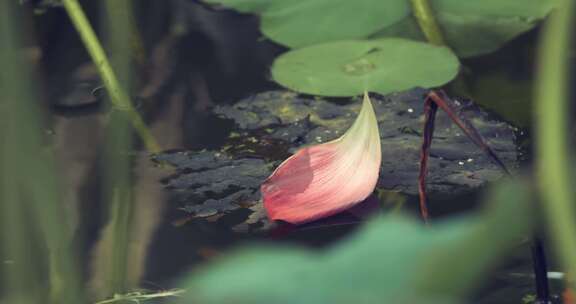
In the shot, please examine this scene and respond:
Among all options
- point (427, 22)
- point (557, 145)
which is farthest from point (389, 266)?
point (427, 22)

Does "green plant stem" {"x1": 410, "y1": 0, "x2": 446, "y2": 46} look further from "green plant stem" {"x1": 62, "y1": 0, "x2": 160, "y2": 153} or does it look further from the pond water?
"green plant stem" {"x1": 62, "y1": 0, "x2": 160, "y2": 153}

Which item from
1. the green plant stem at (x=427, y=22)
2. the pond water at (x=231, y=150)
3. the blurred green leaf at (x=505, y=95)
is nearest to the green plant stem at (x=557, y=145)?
the pond water at (x=231, y=150)

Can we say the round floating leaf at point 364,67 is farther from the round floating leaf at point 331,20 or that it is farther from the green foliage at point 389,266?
the green foliage at point 389,266

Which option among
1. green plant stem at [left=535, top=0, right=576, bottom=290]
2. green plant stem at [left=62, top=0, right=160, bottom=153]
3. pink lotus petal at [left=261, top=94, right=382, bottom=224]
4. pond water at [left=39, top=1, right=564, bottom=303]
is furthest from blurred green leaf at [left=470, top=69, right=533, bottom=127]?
green plant stem at [left=535, top=0, right=576, bottom=290]

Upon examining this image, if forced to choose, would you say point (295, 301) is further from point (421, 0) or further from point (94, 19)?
point (94, 19)

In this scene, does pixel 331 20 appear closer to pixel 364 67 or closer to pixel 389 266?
pixel 364 67
